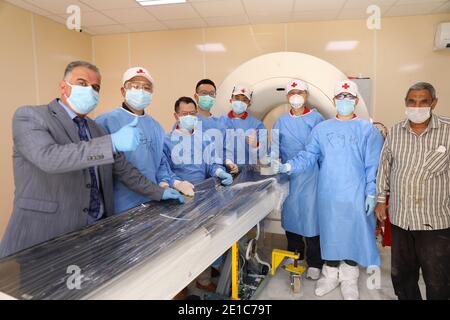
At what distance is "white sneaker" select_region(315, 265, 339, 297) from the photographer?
7.42ft

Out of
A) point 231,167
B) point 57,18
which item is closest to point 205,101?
point 231,167

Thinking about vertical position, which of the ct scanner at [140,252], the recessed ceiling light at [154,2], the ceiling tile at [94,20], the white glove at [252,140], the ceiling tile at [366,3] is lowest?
the ct scanner at [140,252]

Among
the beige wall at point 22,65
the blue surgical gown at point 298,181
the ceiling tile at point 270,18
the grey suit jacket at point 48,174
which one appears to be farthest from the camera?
the ceiling tile at point 270,18

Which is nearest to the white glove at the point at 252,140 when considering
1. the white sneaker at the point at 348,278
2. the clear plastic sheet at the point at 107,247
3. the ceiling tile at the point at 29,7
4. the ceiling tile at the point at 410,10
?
the clear plastic sheet at the point at 107,247

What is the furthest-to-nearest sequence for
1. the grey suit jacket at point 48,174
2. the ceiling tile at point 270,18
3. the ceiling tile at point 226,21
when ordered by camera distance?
1. the ceiling tile at point 226,21
2. the ceiling tile at point 270,18
3. the grey suit jacket at point 48,174

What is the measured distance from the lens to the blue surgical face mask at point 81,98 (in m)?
1.35

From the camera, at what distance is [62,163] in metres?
1.11

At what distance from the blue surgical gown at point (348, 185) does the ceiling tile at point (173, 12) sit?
212cm

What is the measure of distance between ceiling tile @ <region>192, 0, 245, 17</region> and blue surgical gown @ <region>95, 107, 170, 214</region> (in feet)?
6.23

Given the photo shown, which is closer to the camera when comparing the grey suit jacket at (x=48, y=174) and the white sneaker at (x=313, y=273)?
the grey suit jacket at (x=48, y=174)

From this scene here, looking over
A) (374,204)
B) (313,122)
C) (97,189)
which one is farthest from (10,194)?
(374,204)

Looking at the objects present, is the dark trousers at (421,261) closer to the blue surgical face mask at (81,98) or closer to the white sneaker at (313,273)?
the white sneaker at (313,273)

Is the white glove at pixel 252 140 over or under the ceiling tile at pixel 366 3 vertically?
under
